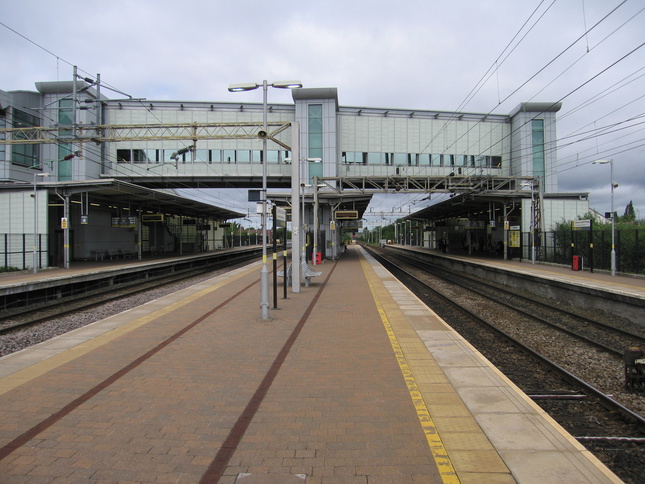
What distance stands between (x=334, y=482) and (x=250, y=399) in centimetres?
186

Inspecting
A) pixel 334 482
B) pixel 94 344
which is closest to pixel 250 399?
pixel 334 482

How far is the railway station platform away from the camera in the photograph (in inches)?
130

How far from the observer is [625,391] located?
6172 mm

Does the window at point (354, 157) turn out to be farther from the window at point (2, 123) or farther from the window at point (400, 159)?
the window at point (2, 123)

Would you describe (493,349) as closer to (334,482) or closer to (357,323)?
(357,323)

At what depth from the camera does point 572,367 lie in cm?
753

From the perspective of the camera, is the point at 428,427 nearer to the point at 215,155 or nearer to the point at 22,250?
the point at 22,250

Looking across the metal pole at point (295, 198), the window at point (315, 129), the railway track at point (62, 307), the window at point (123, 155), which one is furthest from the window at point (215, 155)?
the metal pole at point (295, 198)

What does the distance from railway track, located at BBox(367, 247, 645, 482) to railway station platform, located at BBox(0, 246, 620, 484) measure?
3.05 ft

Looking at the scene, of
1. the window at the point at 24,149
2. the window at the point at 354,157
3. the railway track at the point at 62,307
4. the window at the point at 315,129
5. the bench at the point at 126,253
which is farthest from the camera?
the window at the point at 354,157

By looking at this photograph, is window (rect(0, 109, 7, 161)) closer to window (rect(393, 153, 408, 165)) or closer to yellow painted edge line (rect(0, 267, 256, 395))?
yellow painted edge line (rect(0, 267, 256, 395))

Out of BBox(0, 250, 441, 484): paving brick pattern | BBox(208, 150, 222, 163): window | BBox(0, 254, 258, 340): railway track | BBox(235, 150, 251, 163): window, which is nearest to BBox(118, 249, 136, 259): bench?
BBox(208, 150, 222, 163): window

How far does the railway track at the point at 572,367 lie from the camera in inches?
181

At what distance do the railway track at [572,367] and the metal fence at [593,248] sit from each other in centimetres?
696
